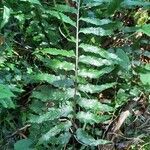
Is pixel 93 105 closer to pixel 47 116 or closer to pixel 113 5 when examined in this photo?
pixel 47 116

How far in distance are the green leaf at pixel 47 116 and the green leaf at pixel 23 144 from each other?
0.20 metres

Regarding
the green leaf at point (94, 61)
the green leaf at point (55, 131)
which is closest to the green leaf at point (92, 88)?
the green leaf at point (94, 61)

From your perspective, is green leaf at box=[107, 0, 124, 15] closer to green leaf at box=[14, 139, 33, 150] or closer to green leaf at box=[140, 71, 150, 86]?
green leaf at box=[140, 71, 150, 86]

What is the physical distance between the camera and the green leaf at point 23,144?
2371 millimetres

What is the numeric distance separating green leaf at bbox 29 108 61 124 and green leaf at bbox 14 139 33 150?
0.20 m

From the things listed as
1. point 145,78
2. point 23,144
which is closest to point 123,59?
point 145,78

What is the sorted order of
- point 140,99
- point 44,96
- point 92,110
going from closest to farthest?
point 44,96
point 92,110
point 140,99

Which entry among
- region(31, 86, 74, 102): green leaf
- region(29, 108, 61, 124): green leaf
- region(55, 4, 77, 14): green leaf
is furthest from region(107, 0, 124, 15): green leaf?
region(29, 108, 61, 124): green leaf

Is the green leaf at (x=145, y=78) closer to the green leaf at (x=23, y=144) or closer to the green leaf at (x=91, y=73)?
the green leaf at (x=91, y=73)

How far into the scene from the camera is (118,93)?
2.62 metres

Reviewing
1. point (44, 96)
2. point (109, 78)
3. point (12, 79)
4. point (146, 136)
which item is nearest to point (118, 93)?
point (109, 78)

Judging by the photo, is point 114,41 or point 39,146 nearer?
point 39,146

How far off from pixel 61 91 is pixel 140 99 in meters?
0.66

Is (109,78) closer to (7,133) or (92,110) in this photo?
(92,110)
